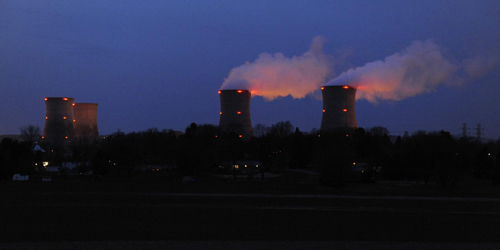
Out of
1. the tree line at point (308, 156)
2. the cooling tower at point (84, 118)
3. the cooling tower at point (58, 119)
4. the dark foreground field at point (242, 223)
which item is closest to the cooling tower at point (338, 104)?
the tree line at point (308, 156)

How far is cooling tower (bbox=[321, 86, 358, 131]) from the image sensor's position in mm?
46031

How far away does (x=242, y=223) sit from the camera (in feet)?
41.0

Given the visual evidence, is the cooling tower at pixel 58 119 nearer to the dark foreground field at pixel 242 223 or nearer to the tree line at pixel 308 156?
the tree line at pixel 308 156

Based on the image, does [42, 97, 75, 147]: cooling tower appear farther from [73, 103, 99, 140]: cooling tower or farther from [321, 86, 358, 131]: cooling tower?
[321, 86, 358, 131]: cooling tower

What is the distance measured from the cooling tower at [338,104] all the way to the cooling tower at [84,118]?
102ft

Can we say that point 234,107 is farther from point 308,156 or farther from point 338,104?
point 338,104

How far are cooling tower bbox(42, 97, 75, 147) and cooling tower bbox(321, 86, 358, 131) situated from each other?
1190 inches

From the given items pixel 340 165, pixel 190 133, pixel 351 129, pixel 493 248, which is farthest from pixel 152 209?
pixel 190 133

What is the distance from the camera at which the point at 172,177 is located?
3500 cm

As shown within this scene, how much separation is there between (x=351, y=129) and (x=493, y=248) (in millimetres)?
41647

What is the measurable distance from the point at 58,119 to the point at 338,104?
3264 centimetres

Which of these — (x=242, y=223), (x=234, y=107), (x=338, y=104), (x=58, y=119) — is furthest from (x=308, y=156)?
(x=242, y=223)

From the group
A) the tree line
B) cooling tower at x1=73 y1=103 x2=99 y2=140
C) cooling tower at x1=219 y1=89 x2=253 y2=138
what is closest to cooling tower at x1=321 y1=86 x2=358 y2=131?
the tree line

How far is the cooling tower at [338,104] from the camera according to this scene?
46031 mm
